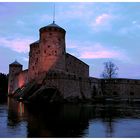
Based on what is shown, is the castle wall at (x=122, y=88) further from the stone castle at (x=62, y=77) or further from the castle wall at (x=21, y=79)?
the castle wall at (x=21, y=79)

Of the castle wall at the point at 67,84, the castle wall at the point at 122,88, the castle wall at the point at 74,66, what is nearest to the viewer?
the castle wall at the point at 67,84

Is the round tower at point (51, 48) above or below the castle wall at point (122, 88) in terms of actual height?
above

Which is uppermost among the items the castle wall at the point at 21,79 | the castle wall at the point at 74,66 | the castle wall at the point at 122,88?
the castle wall at the point at 74,66

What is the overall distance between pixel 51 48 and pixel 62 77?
19.8 feet

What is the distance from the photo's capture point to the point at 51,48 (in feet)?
137

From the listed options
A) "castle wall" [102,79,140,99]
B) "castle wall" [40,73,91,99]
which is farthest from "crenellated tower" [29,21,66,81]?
"castle wall" [102,79,140,99]

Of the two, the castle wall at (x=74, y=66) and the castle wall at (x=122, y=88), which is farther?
the castle wall at (x=122, y=88)

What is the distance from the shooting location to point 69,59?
47.4m

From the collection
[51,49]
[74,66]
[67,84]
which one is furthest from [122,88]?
[51,49]

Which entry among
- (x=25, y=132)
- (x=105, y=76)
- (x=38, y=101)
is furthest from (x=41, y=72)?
(x=25, y=132)

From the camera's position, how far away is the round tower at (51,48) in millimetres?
41688

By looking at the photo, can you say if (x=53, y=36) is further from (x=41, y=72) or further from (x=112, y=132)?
(x=112, y=132)

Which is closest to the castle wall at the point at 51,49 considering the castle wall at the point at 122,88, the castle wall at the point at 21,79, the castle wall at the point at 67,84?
the castle wall at the point at 67,84

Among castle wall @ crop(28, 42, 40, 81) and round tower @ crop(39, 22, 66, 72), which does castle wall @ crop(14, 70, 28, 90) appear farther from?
round tower @ crop(39, 22, 66, 72)
